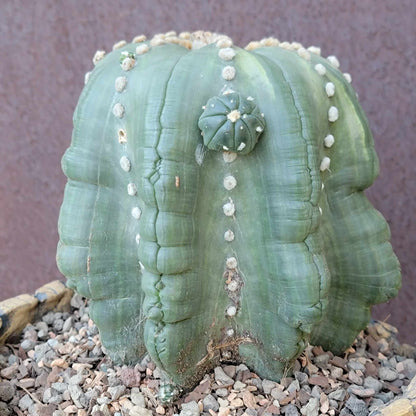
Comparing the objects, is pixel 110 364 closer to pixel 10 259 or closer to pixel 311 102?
pixel 311 102

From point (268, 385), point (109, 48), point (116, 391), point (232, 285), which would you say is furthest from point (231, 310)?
point (109, 48)

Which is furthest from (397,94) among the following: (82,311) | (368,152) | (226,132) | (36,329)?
(36,329)

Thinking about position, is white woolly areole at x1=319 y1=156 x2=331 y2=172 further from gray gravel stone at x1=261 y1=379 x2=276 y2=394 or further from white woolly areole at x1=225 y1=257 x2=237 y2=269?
gray gravel stone at x1=261 y1=379 x2=276 y2=394

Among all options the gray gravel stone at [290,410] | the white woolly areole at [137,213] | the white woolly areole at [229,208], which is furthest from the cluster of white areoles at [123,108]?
the gray gravel stone at [290,410]

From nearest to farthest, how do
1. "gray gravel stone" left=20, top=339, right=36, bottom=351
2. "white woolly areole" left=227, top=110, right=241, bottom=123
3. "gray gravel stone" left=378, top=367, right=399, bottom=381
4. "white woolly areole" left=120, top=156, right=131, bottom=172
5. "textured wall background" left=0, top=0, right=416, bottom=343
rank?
"white woolly areole" left=227, top=110, right=241, bottom=123 < "white woolly areole" left=120, top=156, right=131, bottom=172 < "gray gravel stone" left=378, top=367, right=399, bottom=381 < "gray gravel stone" left=20, top=339, right=36, bottom=351 < "textured wall background" left=0, top=0, right=416, bottom=343

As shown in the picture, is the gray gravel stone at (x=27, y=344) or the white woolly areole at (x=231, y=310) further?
the gray gravel stone at (x=27, y=344)

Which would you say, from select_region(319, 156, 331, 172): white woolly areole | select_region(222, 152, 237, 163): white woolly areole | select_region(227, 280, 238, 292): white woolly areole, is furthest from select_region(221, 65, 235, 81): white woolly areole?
select_region(227, 280, 238, 292): white woolly areole

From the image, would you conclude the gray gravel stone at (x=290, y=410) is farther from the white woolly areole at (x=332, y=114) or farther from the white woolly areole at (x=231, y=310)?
the white woolly areole at (x=332, y=114)
